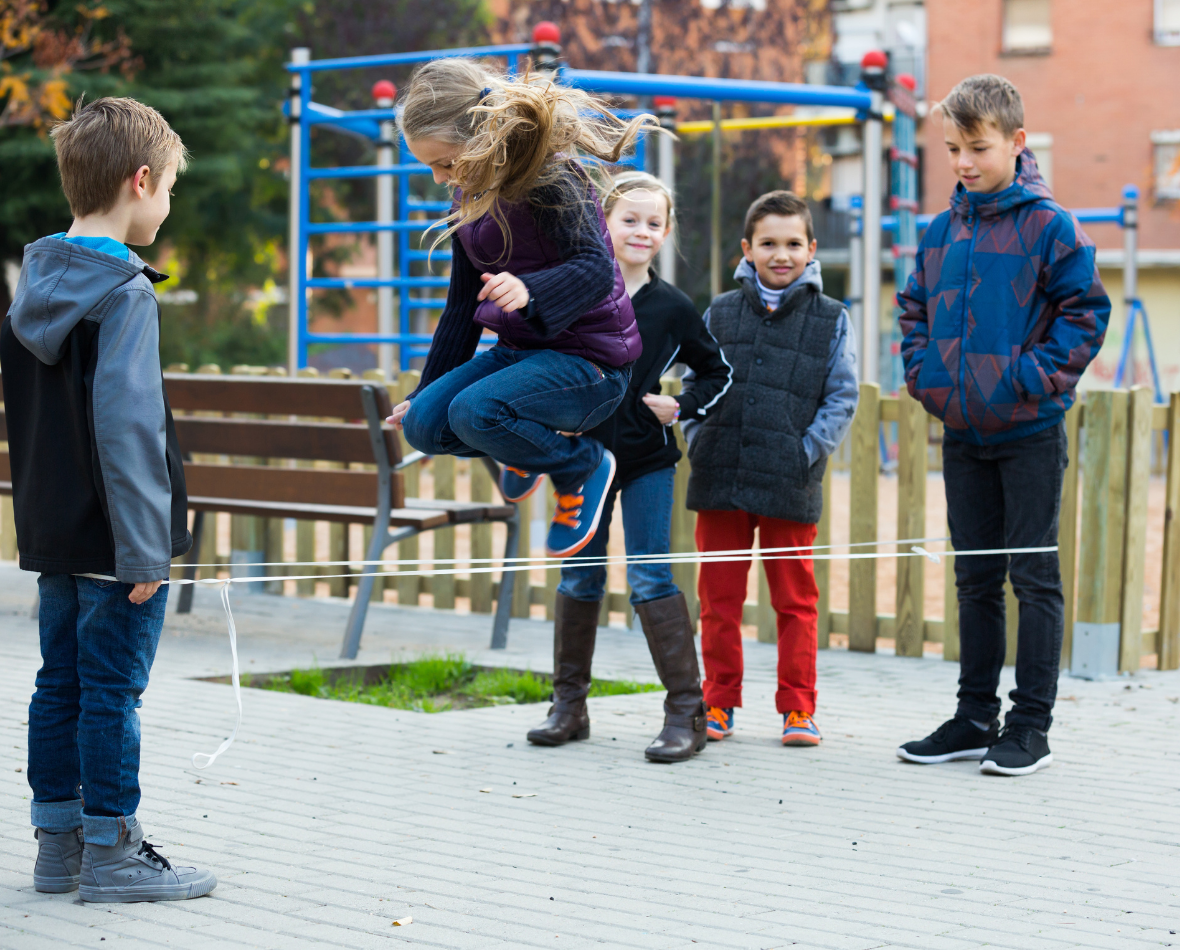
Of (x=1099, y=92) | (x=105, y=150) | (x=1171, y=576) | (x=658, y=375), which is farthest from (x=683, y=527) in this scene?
(x=1099, y=92)

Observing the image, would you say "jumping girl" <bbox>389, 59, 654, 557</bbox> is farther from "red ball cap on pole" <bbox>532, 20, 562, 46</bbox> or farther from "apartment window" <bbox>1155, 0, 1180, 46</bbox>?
"apartment window" <bbox>1155, 0, 1180, 46</bbox>

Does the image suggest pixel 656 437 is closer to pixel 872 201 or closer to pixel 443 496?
pixel 443 496

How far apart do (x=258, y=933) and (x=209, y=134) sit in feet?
74.1

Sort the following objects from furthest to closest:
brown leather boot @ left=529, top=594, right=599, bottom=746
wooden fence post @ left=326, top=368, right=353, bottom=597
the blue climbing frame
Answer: the blue climbing frame, wooden fence post @ left=326, top=368, right=353, bottom=597, brown leather boot @ left=529, top=594, right=599, bottom=746

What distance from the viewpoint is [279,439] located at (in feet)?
21.9

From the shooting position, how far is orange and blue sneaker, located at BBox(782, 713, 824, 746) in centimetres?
475

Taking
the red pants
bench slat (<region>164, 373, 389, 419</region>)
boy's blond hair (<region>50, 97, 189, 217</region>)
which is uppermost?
boy's blond hair (<region>50, 97, 189, 217</region>)

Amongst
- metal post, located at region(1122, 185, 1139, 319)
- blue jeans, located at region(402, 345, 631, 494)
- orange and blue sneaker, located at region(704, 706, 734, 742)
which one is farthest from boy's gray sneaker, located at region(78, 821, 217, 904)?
metal post, located at region(1122, 185, 1139, 319)

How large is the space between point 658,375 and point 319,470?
2.37 meters

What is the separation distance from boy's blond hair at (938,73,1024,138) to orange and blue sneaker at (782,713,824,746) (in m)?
1.93

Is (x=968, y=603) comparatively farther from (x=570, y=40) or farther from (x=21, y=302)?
(x=570, y=40)

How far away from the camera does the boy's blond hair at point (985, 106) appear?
432cm

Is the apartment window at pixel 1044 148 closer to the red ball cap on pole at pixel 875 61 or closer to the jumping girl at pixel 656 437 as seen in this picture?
the red ball cap on pole at pixel 875 61

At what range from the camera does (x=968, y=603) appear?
4656mm
